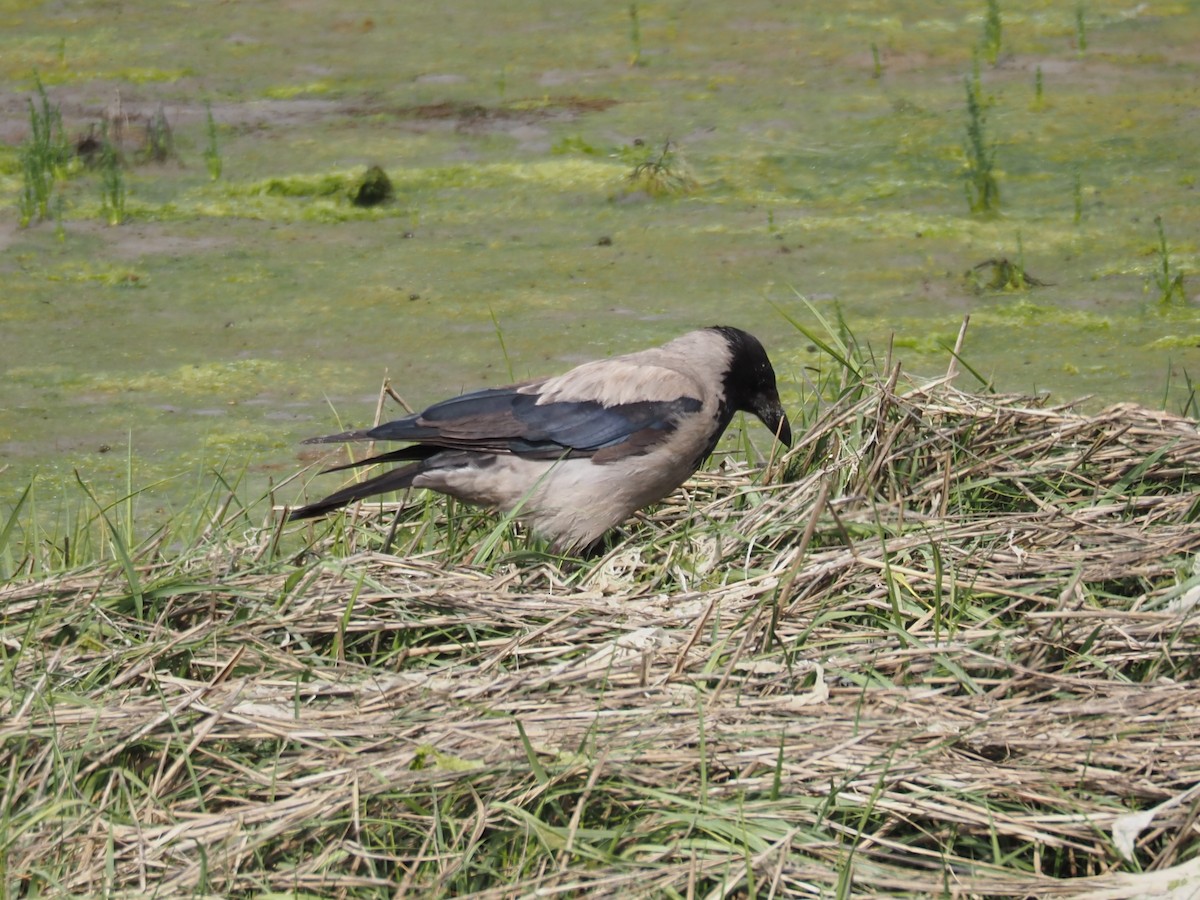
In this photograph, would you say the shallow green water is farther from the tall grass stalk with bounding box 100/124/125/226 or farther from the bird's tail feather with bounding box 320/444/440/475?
the bird's tail feather with bounding box 320/444/440/475

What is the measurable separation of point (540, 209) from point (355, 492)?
3493 mm

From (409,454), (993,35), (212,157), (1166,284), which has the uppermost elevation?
(993,35)

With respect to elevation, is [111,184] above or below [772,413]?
above

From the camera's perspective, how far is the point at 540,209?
7586 mm

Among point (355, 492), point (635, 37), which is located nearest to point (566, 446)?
point (355, 492)

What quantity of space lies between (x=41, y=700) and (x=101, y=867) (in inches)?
17.6

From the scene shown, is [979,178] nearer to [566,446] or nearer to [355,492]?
[566,446]

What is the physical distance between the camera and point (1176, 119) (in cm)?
803

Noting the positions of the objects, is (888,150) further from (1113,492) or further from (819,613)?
(819,613)

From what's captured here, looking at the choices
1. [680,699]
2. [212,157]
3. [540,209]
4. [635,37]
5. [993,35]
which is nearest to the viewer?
[680,699]

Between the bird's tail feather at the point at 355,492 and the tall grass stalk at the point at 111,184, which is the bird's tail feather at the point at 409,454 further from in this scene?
the tall grass stalk at the point at 111,184

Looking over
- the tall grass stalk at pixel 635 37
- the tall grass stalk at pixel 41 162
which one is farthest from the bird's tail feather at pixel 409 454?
the tall grass stalk at pixel 635 37

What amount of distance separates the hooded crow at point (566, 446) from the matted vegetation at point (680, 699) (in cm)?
22

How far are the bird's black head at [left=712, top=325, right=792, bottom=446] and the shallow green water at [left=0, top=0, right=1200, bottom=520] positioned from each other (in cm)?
85
